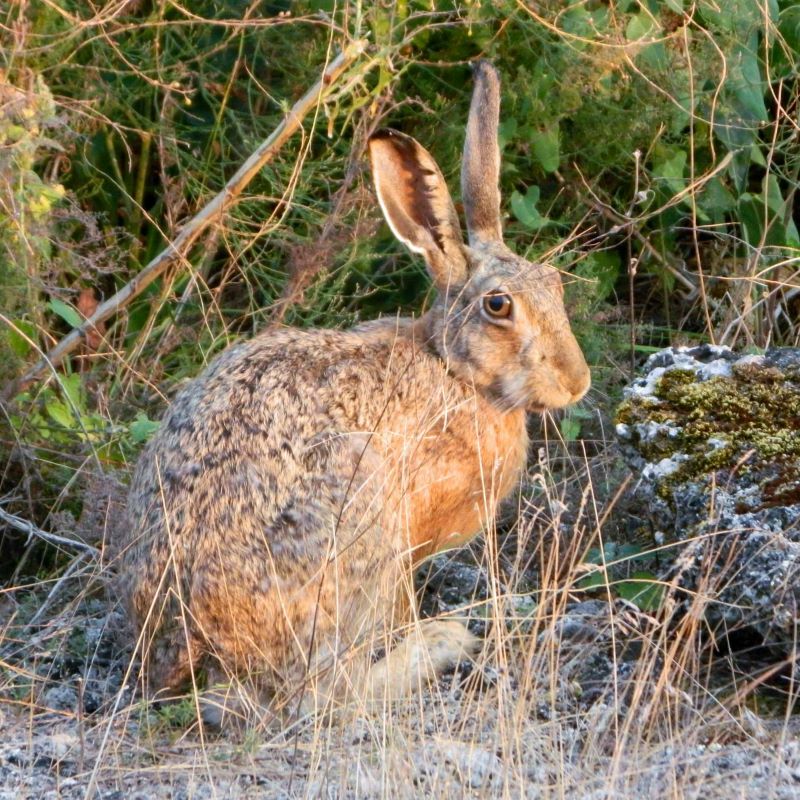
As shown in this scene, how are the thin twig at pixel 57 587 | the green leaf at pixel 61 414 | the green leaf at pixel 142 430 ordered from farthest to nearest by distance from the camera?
the green leaf at pixel 61 414 → the green leaf at pixel 142 430 → the thin twig at pixel 57 587

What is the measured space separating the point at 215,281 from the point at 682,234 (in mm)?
2123

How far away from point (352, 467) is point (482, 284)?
36.3 inches

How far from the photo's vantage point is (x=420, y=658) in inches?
144

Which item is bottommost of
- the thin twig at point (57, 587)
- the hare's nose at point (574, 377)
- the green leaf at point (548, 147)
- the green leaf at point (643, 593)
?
the thin twig at point (57, 587)

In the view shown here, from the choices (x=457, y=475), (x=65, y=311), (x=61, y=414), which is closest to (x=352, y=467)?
(x=457, y=475)

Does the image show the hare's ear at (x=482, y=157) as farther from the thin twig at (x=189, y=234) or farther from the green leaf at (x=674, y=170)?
the green leaf at (x=674, y=170)

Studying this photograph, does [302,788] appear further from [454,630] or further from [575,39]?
[575,39]

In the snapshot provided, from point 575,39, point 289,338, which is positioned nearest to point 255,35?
point 575,39

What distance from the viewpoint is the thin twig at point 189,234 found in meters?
5.17

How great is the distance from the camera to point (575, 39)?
5.40 m

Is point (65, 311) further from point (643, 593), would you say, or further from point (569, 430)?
point (643, 593)

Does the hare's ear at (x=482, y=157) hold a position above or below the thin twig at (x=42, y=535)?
above

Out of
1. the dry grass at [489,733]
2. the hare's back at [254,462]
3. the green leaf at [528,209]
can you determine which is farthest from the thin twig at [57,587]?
the green leaf at [528,209]

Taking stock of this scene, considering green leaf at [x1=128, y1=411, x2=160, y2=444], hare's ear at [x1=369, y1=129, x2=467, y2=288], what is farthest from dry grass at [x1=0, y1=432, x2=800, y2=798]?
hare's ear at [x1=369, y1=129, x2=467, y2=288]
